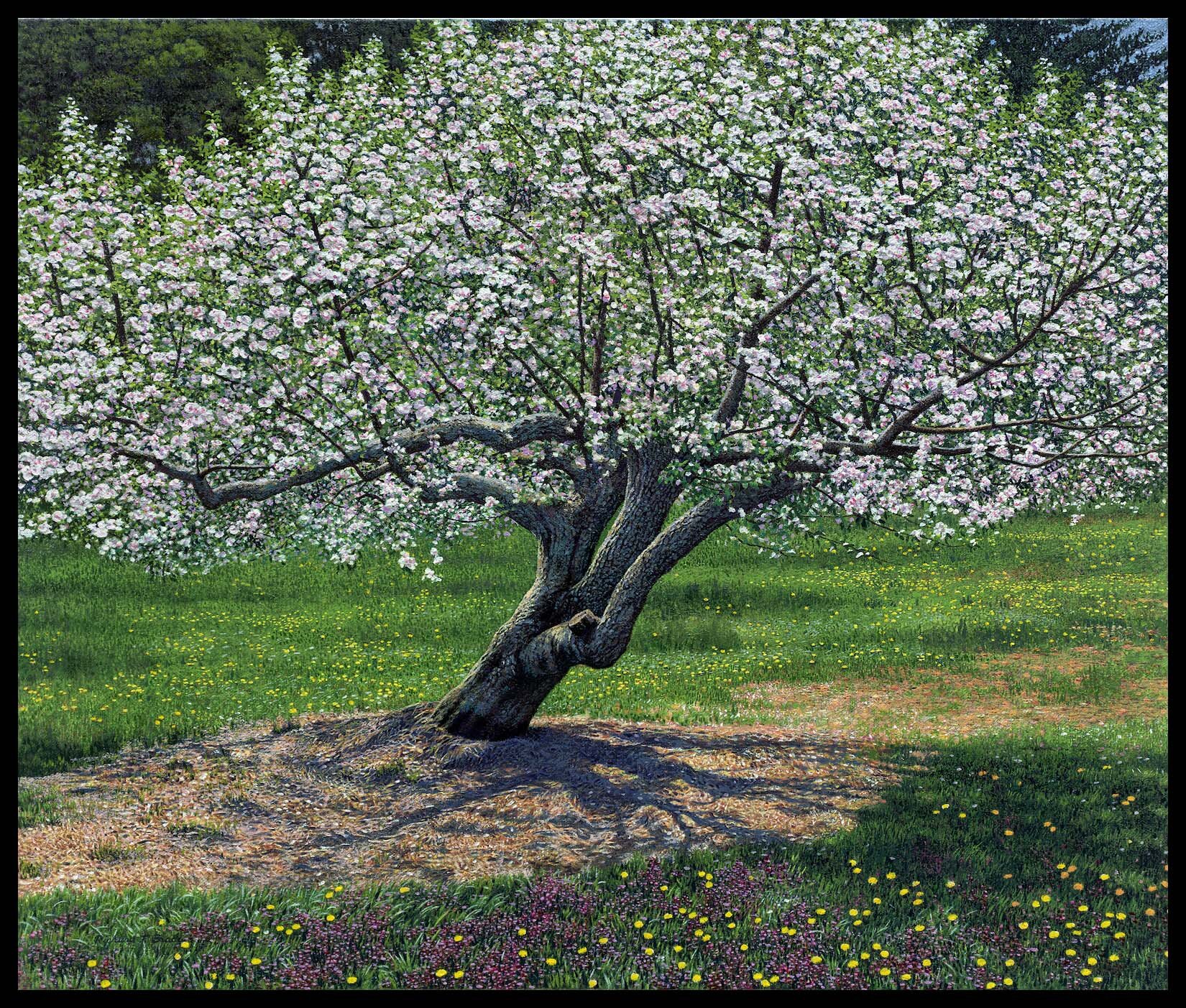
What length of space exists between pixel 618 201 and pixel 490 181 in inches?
46.7

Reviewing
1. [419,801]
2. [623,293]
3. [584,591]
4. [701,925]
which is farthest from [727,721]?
[623,293]

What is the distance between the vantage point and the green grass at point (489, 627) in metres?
13.1

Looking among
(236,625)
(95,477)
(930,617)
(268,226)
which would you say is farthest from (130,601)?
(930,617)

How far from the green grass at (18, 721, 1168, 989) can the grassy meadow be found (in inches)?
1.0

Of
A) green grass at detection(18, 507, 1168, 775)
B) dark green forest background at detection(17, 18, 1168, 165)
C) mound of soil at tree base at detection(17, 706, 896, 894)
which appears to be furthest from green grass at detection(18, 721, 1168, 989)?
dark green forest background at detection(17, 18, 1168, 165)

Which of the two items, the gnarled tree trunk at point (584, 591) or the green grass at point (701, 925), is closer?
the green grass at point (701, 925)

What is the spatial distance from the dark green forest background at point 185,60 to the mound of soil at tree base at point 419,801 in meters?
5.99

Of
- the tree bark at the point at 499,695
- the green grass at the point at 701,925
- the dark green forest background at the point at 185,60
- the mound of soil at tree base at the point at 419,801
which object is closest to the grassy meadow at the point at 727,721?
the green grass at the point at 701,925

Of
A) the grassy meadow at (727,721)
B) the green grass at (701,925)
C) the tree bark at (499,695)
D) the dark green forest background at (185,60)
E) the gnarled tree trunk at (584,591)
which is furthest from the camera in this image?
the tree bark at (499,695)

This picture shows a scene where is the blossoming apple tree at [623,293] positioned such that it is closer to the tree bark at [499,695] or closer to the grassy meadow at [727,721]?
the tree bark at [499,695]

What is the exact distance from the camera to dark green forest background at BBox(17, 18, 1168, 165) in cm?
985

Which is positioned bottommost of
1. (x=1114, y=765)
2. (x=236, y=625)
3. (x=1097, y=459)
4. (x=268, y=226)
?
(x=1114, y=765)

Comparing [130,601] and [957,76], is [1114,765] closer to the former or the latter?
[957,76]
